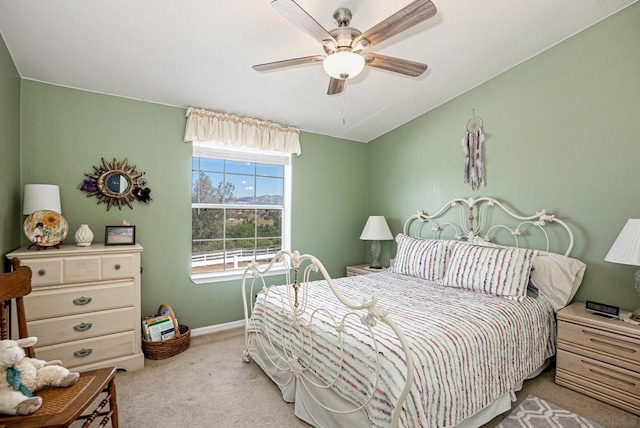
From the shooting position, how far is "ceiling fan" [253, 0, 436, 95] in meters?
1.49

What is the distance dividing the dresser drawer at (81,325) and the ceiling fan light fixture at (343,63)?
2478mm

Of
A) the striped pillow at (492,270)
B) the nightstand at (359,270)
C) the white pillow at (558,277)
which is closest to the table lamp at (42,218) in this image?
the nightstand at (359,270)

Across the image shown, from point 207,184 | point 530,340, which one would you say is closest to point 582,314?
point 530,340

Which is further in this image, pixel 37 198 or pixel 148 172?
pixel 148 172

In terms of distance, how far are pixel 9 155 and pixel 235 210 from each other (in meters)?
1.91

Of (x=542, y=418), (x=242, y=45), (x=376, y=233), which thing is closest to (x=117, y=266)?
(x=242, y=45)

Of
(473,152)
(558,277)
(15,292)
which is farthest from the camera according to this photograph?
(473,152)

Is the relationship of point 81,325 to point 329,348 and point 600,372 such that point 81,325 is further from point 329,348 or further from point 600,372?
point 600,372

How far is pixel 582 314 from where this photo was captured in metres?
2.22

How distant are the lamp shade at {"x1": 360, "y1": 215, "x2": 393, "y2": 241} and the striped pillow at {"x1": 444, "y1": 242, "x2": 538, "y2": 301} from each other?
1.13 meters

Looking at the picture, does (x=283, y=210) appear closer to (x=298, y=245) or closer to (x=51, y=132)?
(x=298, y=245)

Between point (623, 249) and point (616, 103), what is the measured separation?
3.92 ft

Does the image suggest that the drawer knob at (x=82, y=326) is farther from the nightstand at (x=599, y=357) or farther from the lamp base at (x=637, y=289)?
the lamp base at (x=637, y=289)

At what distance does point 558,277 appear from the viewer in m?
2.43
